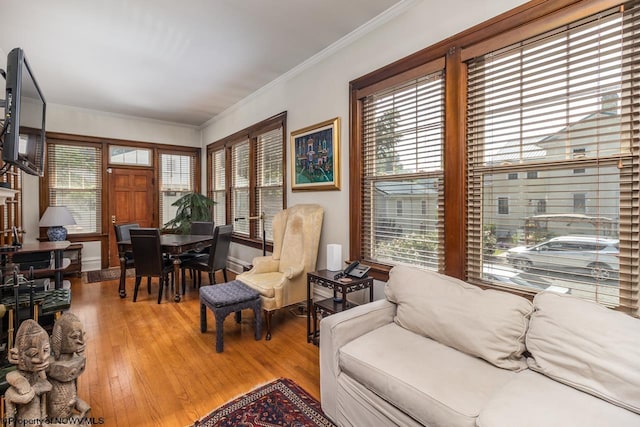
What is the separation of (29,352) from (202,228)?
3.80 m

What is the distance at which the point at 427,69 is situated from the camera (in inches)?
96.3

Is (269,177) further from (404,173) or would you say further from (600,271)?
(600,271)

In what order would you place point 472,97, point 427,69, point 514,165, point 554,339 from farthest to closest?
point 427,69, point 472,97, point 514,165, point 554,339

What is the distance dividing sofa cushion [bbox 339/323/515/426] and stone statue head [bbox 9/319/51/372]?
1.54 meters

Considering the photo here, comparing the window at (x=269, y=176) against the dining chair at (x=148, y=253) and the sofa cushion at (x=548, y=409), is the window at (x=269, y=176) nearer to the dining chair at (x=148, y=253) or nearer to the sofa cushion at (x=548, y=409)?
the dining chair at (x=148, y=253)

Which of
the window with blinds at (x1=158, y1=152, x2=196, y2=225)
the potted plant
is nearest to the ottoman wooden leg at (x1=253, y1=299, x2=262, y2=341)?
the potted plant

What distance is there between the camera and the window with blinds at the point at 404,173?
2455mm

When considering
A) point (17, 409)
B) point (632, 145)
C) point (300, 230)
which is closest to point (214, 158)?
point (300, 230)

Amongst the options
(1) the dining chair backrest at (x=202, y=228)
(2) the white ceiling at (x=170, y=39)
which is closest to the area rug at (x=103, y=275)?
(1) the dining chair backrest at (x=202, y=228)

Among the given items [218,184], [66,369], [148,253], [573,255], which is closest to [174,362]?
[66,369]

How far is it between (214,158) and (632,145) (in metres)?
6.05

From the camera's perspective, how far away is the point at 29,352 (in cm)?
154

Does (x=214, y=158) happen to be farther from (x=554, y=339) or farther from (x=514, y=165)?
(x=554, y=339)

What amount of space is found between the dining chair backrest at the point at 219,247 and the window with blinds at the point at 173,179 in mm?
2681
